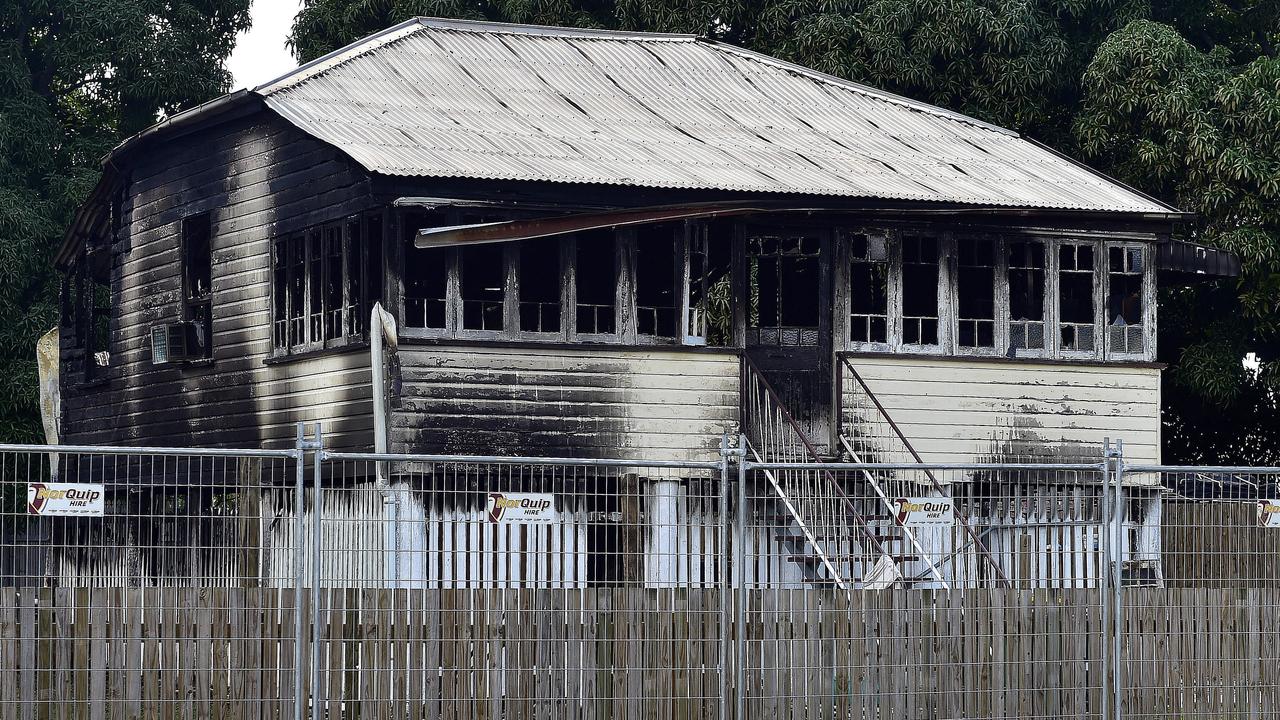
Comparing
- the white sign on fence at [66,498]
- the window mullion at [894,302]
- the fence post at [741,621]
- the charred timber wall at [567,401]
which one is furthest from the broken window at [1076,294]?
the white sign on fence at [66,498]

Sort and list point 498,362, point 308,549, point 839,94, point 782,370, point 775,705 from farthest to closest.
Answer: point 839,94, point 782,370, point 498,362, point 308,549, point 775,705

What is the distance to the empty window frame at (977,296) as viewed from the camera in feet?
74.1

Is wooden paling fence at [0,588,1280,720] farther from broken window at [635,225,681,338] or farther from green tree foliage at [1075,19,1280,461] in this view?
green tree foliage at [1075,19,1280,461]

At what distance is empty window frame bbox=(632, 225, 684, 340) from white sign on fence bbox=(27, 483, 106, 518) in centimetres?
1096

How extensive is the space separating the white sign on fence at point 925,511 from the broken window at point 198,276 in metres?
13.0

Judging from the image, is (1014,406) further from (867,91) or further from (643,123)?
(867,91)

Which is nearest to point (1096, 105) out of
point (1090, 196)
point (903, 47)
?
point (903, 47)

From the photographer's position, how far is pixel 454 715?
11805 mm

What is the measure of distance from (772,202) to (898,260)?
1.89m

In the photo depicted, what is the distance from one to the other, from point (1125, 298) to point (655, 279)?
5.61 m

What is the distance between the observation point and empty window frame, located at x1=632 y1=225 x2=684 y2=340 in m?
21.4

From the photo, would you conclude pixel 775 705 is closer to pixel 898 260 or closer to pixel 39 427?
pixel 898 260

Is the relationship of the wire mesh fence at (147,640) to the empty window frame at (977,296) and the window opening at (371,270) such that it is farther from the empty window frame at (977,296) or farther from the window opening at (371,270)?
the empty window frame at (977,296)

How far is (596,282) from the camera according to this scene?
2272cm
